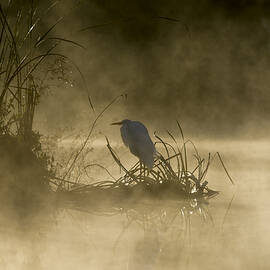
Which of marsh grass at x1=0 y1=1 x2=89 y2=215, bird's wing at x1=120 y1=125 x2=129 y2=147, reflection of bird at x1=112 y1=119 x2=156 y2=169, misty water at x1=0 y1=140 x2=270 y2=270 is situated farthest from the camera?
bird's wing at x1=120 y1=125 x2=129 y2=147

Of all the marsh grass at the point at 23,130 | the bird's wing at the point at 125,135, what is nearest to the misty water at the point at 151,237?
the marsh grass at the point at 23,130

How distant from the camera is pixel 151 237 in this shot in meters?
3.14

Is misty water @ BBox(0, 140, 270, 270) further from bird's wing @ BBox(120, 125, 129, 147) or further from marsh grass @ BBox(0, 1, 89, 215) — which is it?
bird's wing @ BBox(120, 125, 129, 147)

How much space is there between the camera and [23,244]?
2.97 meters

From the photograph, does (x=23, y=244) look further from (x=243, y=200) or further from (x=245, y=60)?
(x=245, y=60)

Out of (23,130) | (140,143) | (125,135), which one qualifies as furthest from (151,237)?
(125,135)

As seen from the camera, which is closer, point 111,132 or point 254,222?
point 254,222

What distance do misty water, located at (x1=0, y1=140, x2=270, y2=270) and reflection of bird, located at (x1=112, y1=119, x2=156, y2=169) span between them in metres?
0.25

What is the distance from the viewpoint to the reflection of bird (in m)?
4.16

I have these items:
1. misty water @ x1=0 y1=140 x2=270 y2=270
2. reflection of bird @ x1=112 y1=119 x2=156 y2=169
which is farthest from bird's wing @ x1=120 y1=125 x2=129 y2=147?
misty water @ x1=0 y1=140 x2=270 y2=270

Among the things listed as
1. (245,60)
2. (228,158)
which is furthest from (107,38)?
(228,158)

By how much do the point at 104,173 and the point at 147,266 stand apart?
2401mm

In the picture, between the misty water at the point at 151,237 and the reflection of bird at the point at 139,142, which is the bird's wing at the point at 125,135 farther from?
the misty water at the point at 151,237

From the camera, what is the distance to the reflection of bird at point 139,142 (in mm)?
4164
